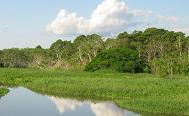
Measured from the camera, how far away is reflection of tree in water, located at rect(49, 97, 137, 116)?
71.4 feet

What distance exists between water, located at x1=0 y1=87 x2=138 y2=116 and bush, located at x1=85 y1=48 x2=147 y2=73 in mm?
22600

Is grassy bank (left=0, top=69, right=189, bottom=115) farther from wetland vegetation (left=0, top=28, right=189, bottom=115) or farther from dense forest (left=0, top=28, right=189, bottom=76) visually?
dense forest (left=0, top=28, right=189, bottom=76)

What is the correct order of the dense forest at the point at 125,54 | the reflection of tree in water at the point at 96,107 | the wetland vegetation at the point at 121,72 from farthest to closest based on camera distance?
the dense forest at the point at 125,54
the wetland vegetation at the point at 121,72
the reflection of tree in water at the point at 96,107

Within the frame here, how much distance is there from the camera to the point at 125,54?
52.1 m

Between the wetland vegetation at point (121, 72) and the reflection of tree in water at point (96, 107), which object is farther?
the wetland vegetation at point (121, 72)

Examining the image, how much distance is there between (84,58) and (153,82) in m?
34.7

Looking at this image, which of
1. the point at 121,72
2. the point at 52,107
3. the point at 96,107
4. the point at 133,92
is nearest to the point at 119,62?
the point at 121,72

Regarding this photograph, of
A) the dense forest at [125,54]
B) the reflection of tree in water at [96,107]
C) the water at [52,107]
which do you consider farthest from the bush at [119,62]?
the reflection of tree in water at [96,107]

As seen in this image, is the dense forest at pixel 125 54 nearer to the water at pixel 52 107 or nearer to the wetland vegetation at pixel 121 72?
the wetland vegetation at pixel 121 72

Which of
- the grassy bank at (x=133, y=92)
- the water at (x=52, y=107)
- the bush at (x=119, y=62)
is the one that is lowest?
the water at (x=52, y=107)

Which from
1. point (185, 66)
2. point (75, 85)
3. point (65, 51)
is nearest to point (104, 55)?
point (185, 66)

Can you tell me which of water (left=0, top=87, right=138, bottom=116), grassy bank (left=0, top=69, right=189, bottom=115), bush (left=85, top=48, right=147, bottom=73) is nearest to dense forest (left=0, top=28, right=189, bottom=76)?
bush (left=85, top=48, right=147, bottom=73)

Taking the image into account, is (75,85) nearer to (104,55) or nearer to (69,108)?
(69,108)

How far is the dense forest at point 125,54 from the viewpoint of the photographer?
4716 centimetres
